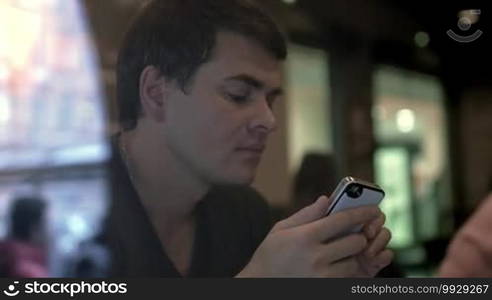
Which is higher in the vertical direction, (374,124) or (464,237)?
(374,124)

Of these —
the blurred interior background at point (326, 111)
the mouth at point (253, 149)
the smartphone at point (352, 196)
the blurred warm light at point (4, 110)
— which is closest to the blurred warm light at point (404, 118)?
the blurred interior background at point (326, 111)

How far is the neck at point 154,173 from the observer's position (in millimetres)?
1021

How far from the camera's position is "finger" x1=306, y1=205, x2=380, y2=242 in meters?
1.01

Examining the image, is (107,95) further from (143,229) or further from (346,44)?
(346,44)

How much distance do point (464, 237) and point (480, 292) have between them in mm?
100

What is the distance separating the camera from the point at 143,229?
1028 mm

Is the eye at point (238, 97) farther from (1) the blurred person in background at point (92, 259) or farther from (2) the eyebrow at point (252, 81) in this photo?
(1) the blurred person in background at point (92, 259)

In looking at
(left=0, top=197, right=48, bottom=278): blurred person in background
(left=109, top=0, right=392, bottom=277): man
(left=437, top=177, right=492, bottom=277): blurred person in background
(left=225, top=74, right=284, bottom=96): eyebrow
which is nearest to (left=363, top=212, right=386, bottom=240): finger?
(left=109, top=0, right=392, bottom=277): man

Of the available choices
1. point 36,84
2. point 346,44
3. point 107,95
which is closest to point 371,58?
point 346,44

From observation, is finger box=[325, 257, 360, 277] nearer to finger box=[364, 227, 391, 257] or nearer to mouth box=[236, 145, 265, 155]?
finger box=[364, 227, 391, 257]

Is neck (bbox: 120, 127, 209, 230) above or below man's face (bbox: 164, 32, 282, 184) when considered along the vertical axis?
below

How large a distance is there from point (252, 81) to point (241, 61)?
0.04m

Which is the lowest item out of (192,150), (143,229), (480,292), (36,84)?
(480,292)

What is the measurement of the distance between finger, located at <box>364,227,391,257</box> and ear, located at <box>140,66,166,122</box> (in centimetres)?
40
